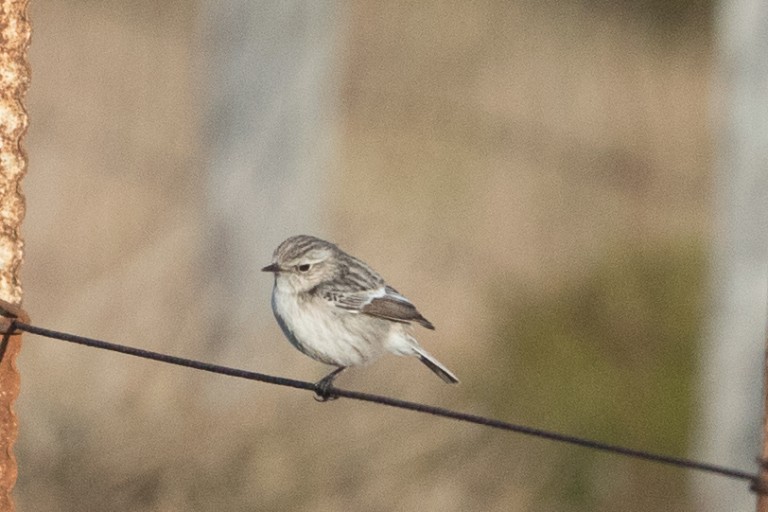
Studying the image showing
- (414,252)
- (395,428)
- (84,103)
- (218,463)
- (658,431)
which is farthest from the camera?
(414,252)

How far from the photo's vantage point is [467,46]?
1596cm

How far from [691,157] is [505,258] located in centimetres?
336

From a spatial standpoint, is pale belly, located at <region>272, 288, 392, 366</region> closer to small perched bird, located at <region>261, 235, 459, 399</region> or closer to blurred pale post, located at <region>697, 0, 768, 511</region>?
small perched bird, located at <region>261, 235, 459, 399</region>

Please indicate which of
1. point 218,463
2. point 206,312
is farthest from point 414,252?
point 218,463

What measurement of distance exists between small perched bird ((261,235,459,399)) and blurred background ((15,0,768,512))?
1.10m

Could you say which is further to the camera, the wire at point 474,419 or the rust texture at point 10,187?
the rust texture at point 10,187

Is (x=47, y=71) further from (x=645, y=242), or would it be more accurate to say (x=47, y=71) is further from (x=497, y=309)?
(x=645, y=242)

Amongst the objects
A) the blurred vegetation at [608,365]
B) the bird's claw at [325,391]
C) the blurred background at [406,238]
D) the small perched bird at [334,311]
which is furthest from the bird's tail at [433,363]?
the blurred vegetation at [608,365]

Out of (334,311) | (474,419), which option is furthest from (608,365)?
(474,419)

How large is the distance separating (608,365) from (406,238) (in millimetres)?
2142

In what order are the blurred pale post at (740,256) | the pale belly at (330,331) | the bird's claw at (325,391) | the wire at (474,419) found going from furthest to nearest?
the blurred pale post at (740,256), the pale belly at (330,331), the bird's claw at (325,391), the wire at (474,419)

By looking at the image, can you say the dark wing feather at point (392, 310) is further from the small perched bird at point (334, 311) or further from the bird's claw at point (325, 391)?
the bird's claw at point (325, 391)

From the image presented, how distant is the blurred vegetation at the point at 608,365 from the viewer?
30.8ft

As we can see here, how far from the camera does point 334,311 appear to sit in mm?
5945
